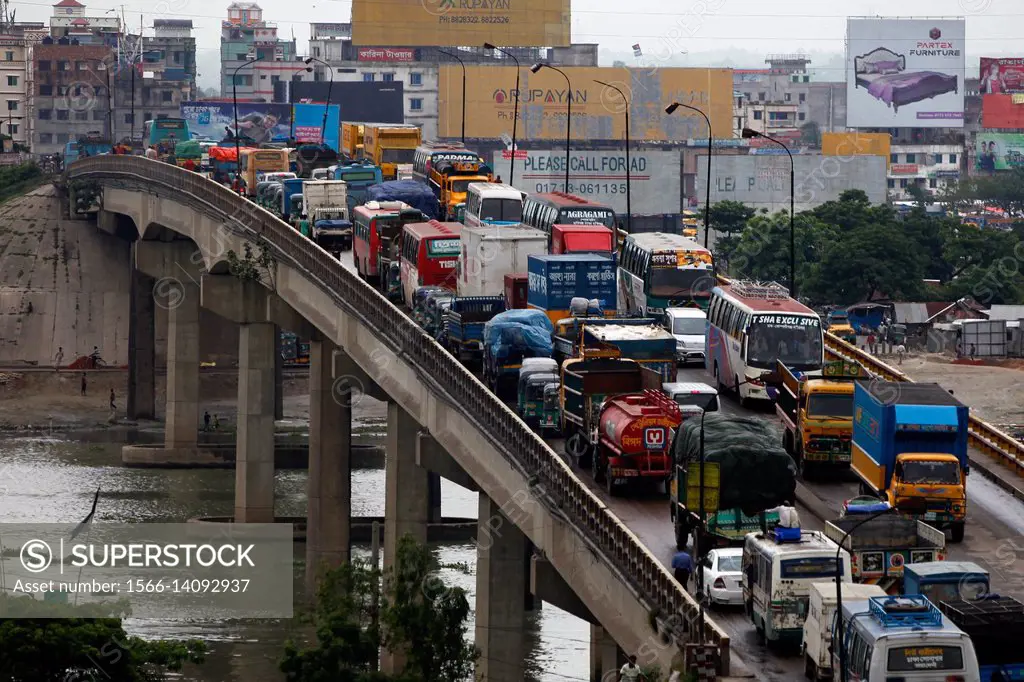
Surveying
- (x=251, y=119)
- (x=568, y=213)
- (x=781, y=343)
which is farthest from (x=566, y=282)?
(x=251, y=119)

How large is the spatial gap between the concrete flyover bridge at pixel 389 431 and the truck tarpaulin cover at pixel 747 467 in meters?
2.46

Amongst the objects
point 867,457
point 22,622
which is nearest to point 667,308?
point 867,457

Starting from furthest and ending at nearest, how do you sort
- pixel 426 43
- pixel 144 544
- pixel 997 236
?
pixel 426 43, pixel 997 236, pixel 144 544

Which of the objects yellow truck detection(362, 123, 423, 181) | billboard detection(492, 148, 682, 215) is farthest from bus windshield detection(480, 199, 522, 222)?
billboard detection(492, 148, 682, 215)

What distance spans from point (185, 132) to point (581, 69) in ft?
186

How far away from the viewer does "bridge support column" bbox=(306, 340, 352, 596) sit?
69.6m

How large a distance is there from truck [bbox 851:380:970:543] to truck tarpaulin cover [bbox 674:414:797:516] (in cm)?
290

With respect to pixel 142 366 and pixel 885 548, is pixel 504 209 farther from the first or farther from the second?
pixel 885 548

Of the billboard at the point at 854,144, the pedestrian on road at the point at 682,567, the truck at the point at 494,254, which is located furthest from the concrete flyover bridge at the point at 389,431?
the billboard at the point at 854,144

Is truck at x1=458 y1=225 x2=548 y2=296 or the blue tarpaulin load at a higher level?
the blue tarpaulin load

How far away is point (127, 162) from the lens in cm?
10862

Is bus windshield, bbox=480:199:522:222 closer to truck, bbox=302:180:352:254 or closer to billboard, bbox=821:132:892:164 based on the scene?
truck, bbox=302:180:352:254

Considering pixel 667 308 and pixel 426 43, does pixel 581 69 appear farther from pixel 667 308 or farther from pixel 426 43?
pixel 667 308

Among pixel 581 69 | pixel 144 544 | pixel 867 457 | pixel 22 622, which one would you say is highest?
pixel 581 69
